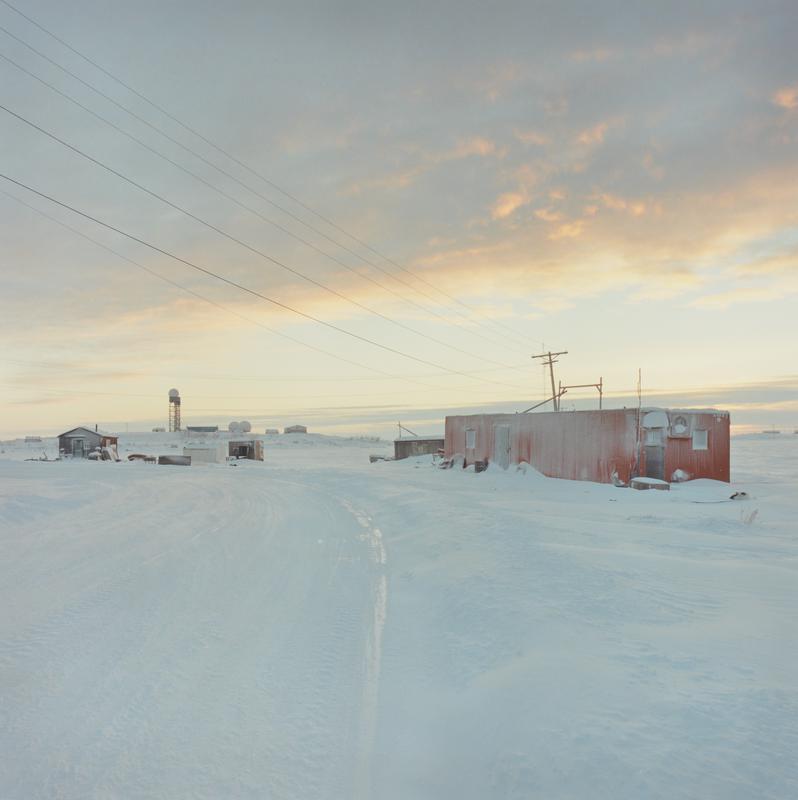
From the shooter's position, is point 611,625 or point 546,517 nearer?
point 611,625

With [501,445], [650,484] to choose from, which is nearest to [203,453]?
[501,445]

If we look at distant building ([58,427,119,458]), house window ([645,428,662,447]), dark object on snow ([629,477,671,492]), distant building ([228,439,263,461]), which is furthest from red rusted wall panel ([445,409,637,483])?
Result: distant building ([58,427,119,458])

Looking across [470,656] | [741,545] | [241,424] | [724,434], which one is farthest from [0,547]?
[241,424]

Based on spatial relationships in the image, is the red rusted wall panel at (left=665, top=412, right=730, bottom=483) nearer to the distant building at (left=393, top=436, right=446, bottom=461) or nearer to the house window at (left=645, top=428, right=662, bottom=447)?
the house window at (left=645, top=428, right=662, bottom=447)

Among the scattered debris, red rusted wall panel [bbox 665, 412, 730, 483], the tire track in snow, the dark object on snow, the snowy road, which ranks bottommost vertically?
the scattered debris

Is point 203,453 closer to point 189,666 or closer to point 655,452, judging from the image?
point 655,452

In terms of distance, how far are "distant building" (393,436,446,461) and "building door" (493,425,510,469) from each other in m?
15.7

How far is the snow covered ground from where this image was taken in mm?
3676

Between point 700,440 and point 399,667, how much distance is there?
2528cm

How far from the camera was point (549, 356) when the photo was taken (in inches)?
1499

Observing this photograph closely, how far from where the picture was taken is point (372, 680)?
16.6 feet

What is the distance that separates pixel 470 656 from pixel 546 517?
9.62 metres

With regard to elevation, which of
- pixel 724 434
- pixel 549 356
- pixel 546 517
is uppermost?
pixel 549 356

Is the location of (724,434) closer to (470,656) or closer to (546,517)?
(546,517)
